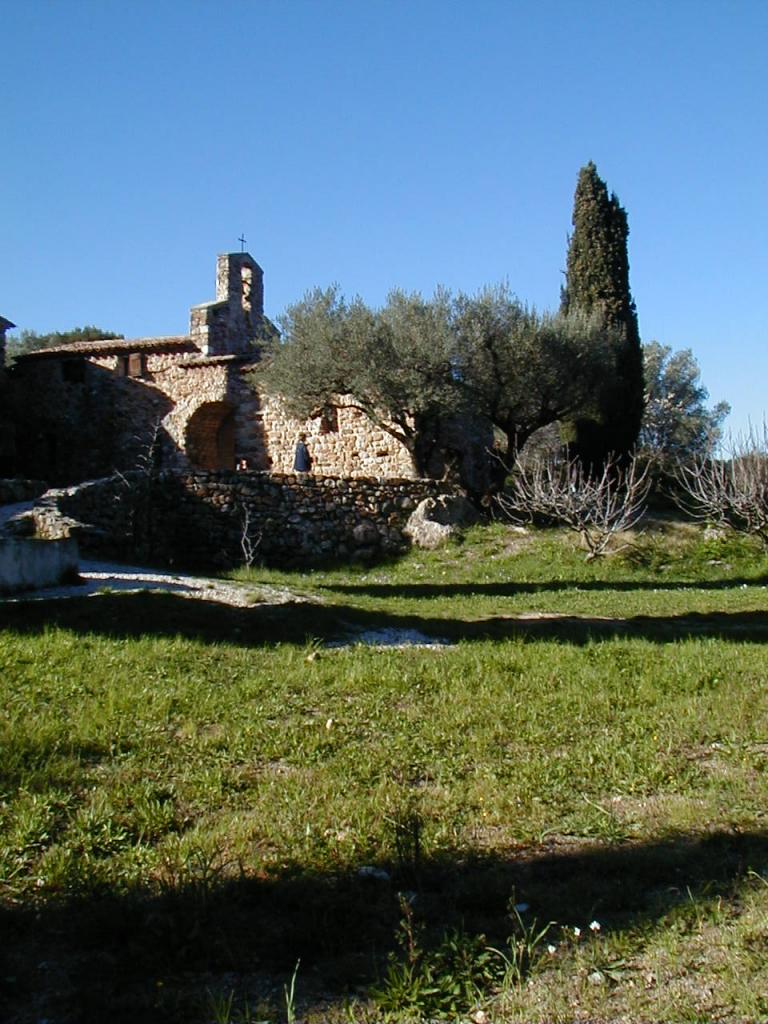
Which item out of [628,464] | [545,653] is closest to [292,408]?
[628,464]

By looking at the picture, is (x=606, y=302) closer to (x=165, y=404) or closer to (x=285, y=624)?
(x=165, y=404)

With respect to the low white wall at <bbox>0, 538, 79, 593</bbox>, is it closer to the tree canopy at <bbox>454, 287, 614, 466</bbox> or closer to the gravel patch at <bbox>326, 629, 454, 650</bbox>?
the gravel patch at <bbox>326, 629, 454, 650</bbox>

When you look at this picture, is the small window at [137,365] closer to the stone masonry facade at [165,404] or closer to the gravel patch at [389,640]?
the stone masonry facade at [165,404]

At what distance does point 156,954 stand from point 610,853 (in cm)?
188

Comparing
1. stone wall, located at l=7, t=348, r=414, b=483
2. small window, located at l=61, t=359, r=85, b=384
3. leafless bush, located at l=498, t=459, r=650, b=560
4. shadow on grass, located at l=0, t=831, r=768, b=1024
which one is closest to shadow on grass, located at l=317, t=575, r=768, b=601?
leafless bush, located at l=498, t=459, r=650, b=560

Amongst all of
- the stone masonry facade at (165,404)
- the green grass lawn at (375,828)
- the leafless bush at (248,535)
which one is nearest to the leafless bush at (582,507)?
the leafless bush at (248,535)

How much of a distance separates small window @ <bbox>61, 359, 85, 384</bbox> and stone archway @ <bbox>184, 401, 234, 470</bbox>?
4.36 metres

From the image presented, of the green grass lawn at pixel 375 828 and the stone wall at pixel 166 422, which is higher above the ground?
the stone wall at pixel 166 422

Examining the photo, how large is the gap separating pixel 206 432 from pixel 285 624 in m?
20.9

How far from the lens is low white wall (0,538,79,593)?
10.5 meters

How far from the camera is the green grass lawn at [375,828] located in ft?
9.66

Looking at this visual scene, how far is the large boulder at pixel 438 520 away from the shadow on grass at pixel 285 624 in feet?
29.1

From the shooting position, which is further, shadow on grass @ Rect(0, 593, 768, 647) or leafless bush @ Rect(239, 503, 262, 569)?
leafless bush @ Rect(239, 503, 262, 569)

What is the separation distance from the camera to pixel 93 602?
922cm
